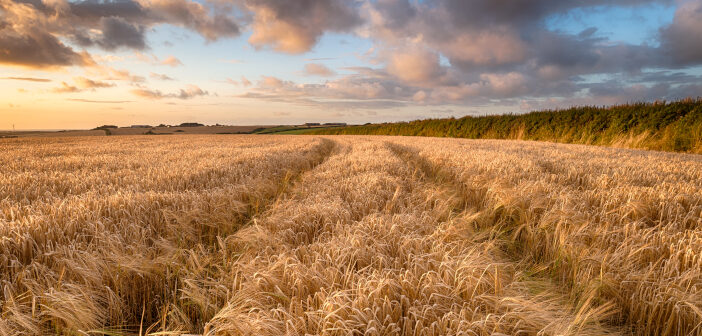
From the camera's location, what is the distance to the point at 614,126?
20438 mm

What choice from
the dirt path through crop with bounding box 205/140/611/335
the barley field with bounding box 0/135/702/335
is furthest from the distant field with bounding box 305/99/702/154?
the dirt path through crop with bounding box 205/140/611/335

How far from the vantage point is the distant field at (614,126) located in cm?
1608

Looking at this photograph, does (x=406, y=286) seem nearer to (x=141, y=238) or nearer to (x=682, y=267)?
(x=682, y=267)

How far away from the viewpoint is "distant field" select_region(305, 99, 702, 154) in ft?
52.7

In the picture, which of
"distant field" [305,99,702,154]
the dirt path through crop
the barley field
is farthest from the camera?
"distant field" [305,99,702,154]

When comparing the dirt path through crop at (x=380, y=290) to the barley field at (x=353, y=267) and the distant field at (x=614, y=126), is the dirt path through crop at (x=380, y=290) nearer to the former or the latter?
the barley field at (x=353, y=267)

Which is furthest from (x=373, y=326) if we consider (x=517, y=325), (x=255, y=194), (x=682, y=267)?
(x=255, y=194)

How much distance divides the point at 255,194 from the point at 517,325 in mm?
4825

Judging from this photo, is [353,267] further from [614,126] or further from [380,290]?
[614,126]

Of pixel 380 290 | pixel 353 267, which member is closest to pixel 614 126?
pixel 353 267

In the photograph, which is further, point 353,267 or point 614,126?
point 614,126

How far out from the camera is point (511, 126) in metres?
31.5

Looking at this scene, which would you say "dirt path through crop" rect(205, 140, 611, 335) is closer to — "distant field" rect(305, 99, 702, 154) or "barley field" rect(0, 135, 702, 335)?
"barley field" rect(0, 135, 702, 335)

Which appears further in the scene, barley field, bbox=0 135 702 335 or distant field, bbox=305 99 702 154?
distant field, bbox=305 99 702 154
